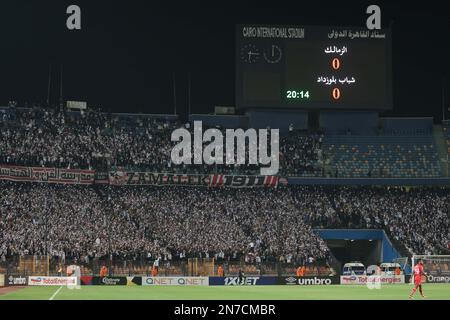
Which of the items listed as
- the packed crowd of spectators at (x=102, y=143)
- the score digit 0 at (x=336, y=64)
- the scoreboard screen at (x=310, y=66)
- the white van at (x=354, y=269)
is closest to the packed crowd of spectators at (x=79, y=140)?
the packed crowd of spectators at (x=102, y=143)

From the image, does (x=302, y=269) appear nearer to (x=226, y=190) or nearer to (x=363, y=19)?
(x=226, y=190)

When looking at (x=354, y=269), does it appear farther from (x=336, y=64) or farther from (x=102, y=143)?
(x=102, y=143)

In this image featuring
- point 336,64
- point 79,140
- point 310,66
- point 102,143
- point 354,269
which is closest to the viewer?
point 354,269

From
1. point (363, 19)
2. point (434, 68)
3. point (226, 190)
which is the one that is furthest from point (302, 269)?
point (434, 68)

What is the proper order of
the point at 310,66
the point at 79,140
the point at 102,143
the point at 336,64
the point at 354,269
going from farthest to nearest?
the point at 102,143 → the point at 79,140 → the point at 336,64 → the point at 310,66 → the point at 354,269

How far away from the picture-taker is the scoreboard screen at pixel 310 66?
74.9 m

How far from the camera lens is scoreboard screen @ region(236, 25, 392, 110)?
2948 inches

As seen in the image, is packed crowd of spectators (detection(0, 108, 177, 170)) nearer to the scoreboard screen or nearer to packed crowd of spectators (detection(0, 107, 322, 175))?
packed crowd of spectators (detection(0, 107, 322, 175))

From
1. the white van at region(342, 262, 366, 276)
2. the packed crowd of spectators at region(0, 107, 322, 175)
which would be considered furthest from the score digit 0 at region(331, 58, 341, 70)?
the white van at region(342, 262, 366, 276)

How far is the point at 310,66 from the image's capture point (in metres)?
75.4

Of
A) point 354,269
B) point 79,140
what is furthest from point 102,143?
point 354,269

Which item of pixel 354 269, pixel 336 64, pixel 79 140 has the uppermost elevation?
pixel 336 64

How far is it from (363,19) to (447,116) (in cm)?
1660

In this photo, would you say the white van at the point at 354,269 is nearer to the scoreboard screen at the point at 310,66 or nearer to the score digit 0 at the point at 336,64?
the scoreboard screen at the point at 310,66
